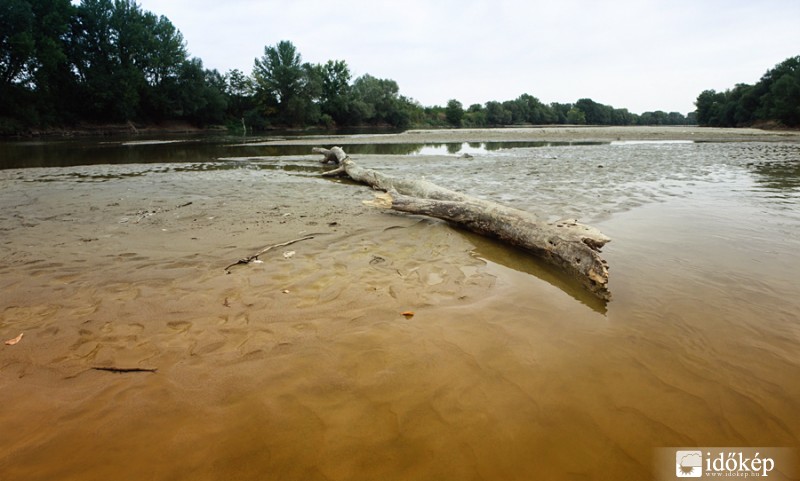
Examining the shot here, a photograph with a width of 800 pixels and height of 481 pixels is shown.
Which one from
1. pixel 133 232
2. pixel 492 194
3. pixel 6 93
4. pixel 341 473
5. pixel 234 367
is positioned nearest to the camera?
pixel 341 473

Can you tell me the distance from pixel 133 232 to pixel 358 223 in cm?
280

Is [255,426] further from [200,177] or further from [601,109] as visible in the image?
[601,109]

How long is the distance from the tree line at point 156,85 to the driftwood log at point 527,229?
134ft

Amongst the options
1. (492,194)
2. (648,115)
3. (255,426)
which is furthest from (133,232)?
(648,115)

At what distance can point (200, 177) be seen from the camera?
9.07 metres

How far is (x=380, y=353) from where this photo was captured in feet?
7.31

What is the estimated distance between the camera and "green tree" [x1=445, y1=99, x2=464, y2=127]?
302 ft

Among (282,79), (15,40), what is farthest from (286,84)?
(15,40)

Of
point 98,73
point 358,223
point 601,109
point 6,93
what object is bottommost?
point 358,223

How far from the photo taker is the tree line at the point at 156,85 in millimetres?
35219

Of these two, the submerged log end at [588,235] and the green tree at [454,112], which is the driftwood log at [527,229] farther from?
the green tree at [454,112]

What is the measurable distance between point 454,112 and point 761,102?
2255 inches

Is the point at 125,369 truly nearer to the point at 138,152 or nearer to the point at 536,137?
the point at 138,152

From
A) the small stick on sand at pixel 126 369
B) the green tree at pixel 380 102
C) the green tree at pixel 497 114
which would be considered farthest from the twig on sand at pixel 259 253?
the green tree at pixel 497 114
